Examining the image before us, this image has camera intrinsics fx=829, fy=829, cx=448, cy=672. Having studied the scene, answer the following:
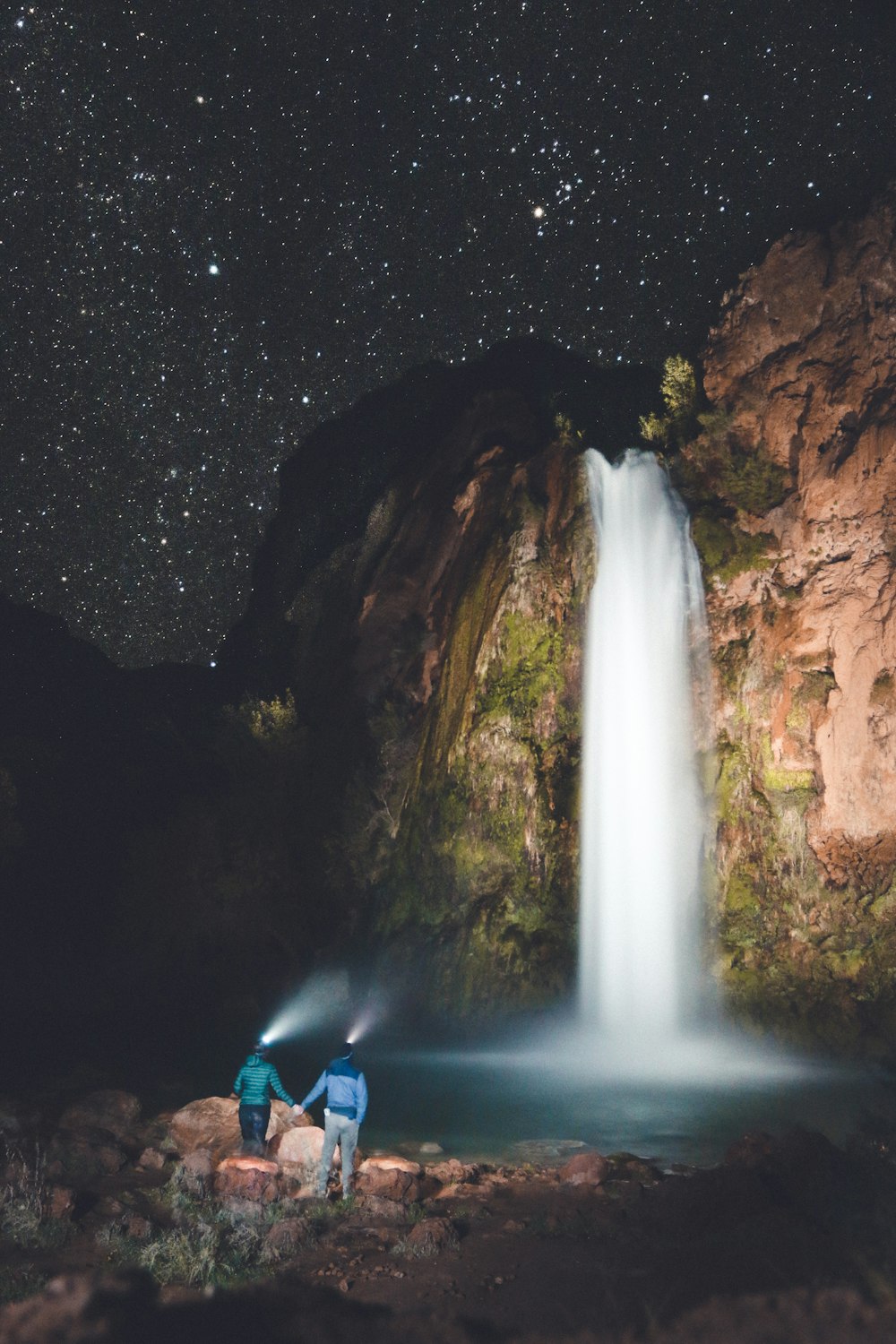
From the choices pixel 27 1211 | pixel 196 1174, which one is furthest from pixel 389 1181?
pixel 27 1211

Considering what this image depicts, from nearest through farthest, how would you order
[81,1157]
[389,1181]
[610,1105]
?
[389,1181], [81,1157], [610,1105]

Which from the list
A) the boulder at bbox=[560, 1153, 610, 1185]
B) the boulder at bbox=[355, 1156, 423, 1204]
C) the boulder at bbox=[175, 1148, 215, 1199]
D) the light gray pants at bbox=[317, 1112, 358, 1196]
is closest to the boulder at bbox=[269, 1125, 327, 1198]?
the light gray pants at bbox=[317, 1112, 358, 1196]

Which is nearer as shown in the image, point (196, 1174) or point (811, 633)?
point (196, 1174)

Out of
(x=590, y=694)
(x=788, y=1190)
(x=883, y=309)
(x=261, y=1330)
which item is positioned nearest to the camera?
(x=261, y=1330)

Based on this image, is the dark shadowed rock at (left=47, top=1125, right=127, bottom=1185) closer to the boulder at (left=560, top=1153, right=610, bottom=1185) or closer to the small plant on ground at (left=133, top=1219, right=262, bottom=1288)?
the small plant on ground at (left=133, top=1219, right=262, bottom=1288)

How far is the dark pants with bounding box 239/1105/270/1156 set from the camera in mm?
10602

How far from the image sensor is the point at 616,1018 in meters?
23.0

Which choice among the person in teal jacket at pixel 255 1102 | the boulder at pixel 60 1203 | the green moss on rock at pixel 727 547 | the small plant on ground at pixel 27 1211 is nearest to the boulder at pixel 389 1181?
the person in teal jacket at pixel 255 1102

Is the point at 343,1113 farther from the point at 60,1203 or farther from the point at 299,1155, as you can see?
the point at 60,1203

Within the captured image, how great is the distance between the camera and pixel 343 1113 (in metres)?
9.46

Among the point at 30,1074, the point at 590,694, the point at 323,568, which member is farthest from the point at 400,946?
the point at 323,568

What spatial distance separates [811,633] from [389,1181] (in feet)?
62.2

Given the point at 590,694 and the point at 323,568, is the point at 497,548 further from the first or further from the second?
the point at 323,568

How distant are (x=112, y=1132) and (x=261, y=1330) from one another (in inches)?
325
